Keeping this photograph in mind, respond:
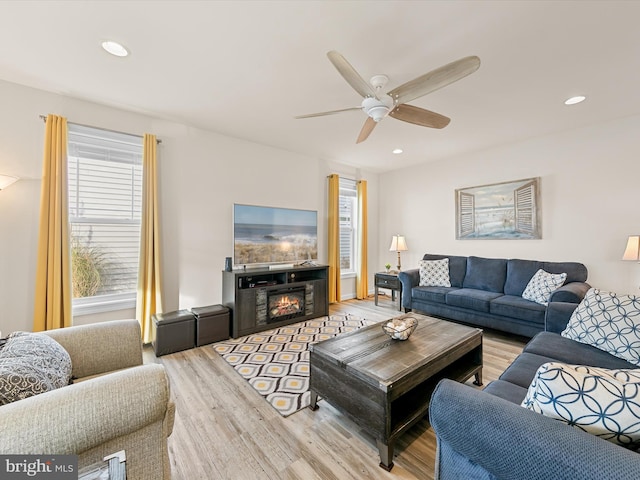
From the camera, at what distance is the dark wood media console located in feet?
11.0

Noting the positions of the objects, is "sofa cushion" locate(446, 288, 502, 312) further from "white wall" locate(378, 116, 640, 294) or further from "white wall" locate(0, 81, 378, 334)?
"white wall" locate(0, 81, 378, 334)

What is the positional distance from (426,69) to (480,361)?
2.51 metres

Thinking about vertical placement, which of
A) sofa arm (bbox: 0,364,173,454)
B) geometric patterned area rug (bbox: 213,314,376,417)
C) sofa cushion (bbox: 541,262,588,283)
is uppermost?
sofa cushion (bbox: 541,262,588,283)


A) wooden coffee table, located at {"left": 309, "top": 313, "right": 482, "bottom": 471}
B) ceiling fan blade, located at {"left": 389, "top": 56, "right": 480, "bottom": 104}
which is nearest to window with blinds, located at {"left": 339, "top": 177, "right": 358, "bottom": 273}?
wooden coffee table, located at {"left": 309, "top": 313, "right": 482, "bottom": 471}

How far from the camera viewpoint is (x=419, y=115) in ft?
7.59

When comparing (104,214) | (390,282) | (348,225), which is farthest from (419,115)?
(104,214)

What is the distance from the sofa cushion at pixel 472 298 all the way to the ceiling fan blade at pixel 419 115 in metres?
2.31

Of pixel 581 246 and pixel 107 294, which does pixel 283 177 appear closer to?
pixel 107 294

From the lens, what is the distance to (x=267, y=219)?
403 centimetres

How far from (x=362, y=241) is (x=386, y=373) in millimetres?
4019

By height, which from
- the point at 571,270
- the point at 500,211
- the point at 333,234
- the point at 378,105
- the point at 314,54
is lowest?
the point at 571,270

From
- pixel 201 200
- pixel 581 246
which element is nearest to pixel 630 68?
pixel 581 246

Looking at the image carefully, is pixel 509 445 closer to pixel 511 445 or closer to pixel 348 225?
pixel 511 445

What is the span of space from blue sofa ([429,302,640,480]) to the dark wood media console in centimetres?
268
